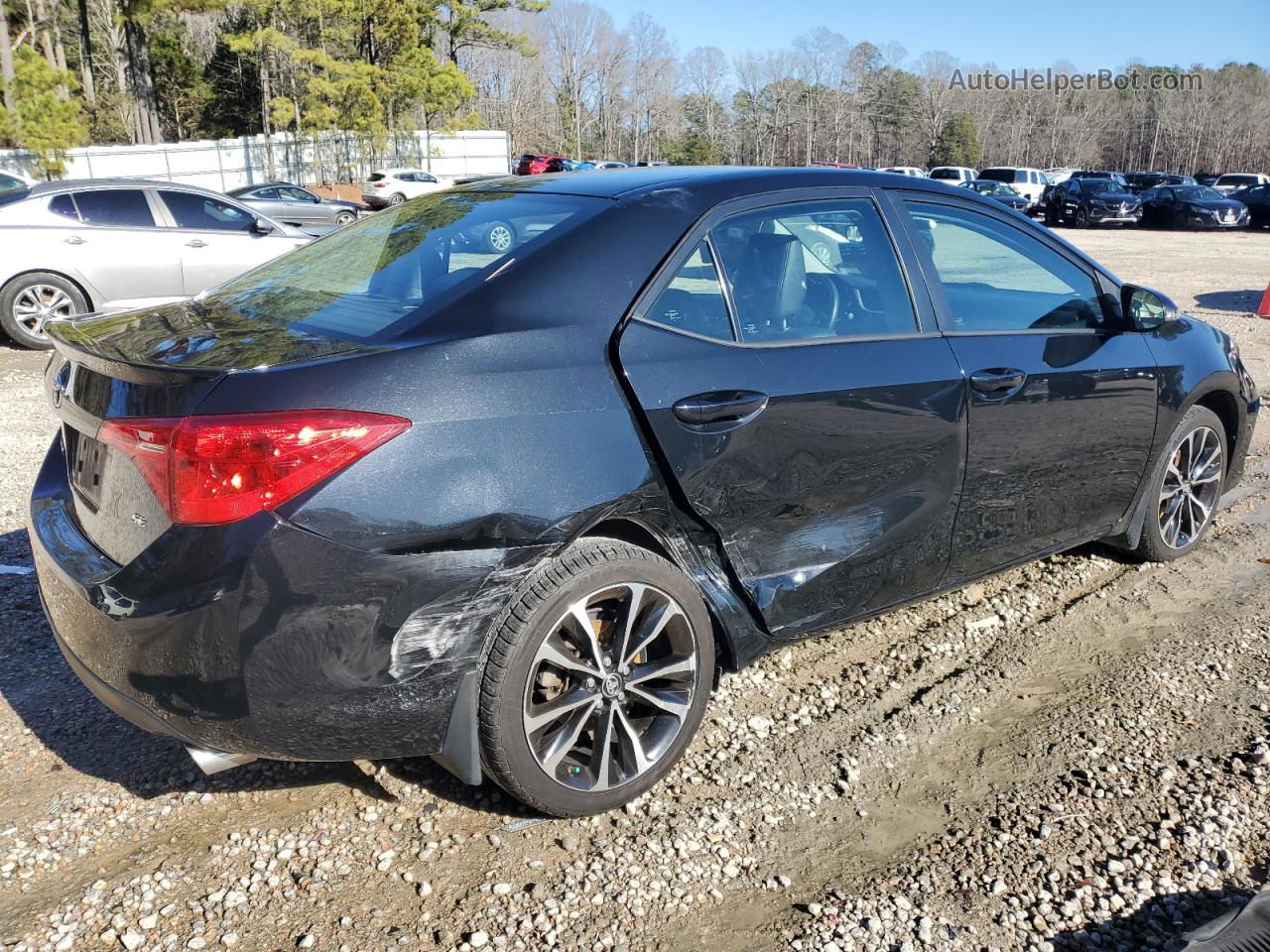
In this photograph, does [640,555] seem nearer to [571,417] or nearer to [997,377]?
[571,417]

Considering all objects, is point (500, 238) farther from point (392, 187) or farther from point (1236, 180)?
point (1236, 180)

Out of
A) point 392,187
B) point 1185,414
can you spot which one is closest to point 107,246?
point 1185,414

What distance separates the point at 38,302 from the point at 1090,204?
32.0 m

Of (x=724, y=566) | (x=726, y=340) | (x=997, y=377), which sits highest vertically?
(x=726, y=340)

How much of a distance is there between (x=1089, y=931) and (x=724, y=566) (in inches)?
48.9

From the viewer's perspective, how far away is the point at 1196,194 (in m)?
33.6

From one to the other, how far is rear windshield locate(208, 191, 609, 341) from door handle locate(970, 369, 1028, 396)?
1359mm

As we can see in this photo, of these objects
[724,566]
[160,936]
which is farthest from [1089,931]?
[160,936]

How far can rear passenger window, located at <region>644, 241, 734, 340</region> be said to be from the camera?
110 inches

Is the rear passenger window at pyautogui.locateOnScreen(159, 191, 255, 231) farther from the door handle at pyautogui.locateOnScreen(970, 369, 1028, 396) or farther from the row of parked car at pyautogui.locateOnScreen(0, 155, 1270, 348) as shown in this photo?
the door handle at pyautogui.locateOnScreen(970, 369, 1028, 396)

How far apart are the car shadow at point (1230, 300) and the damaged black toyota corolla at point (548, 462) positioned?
11.2 metres

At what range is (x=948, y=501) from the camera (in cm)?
335

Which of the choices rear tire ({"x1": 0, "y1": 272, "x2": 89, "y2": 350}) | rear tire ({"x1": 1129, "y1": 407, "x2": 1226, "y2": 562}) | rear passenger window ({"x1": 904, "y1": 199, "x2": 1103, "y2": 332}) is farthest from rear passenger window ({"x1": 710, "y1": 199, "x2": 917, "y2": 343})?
rear tire ({"x1": 0, "y1": 272, "x2": 89, "y2": 350})

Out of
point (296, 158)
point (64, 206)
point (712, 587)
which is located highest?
point (296, 158)
